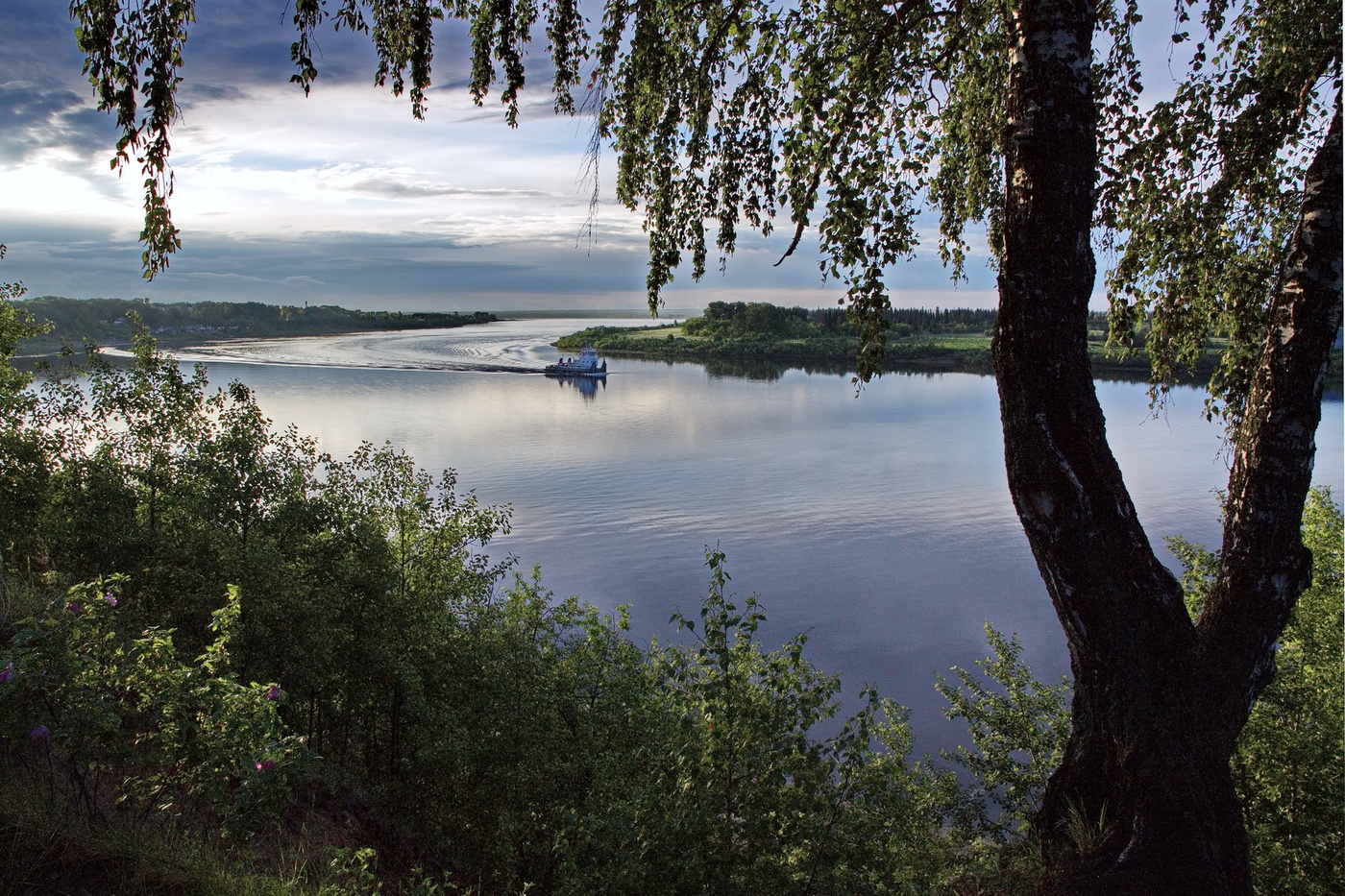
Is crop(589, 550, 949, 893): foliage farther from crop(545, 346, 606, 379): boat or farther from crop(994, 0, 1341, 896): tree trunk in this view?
crop(545, 346, 606, 379): boat

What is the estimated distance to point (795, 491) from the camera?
27688 millimetres

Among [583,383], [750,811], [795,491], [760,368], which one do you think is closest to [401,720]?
[750,811]

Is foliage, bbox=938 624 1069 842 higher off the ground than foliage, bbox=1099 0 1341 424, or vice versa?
foliage, bbox=1099 0 1341 424

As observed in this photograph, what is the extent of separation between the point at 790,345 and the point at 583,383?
34.0 metres

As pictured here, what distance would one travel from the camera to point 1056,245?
326 centimetres

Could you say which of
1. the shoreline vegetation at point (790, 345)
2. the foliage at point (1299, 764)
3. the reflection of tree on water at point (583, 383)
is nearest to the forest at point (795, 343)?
the shoreline vegetation at point (790, 345)

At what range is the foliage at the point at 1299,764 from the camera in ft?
20.8

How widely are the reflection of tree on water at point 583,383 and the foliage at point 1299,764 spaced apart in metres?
44.9

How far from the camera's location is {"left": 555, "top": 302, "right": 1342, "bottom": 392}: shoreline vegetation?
234ft

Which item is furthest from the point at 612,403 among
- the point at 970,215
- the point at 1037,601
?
the point at 970,215

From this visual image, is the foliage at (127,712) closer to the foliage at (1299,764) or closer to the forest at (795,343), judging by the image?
the foliage at (1299,764)

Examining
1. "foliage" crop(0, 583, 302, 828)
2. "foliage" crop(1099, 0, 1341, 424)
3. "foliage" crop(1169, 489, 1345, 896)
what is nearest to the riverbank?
"foliage" crop(1169, 489, 1345, 896)

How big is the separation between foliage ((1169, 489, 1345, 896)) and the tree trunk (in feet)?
7.09

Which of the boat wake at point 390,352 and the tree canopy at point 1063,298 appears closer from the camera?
the tree canopy at point 1063,298
